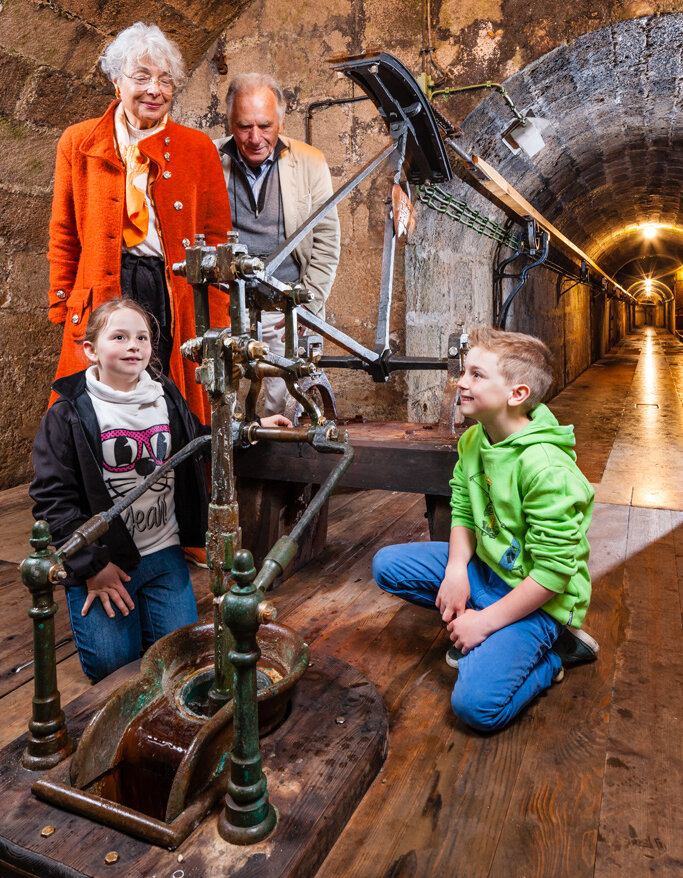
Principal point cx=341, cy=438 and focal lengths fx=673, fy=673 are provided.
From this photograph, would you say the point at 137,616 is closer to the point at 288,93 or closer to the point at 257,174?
the point at 257,174

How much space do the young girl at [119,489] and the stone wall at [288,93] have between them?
7.12ft

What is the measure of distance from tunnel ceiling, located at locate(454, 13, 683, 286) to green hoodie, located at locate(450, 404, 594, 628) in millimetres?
2731

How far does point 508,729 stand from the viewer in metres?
1.53

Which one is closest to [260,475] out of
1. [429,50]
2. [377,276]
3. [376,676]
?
[376,676]

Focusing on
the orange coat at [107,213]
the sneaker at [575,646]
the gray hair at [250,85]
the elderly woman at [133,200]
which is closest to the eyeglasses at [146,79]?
the elderly woman at [133,200]

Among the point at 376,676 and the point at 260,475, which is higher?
the point at 260,475

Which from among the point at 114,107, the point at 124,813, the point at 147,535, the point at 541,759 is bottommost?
the point at 541,759

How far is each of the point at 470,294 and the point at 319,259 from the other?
2113 millimetres

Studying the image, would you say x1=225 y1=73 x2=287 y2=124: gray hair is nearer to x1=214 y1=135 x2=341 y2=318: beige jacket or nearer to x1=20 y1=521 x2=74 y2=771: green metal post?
x1=214 y1=135 x2=341 y2=318: beige jacket

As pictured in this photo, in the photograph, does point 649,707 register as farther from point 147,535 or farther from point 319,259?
point 319,259

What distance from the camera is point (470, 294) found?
4.84 meters

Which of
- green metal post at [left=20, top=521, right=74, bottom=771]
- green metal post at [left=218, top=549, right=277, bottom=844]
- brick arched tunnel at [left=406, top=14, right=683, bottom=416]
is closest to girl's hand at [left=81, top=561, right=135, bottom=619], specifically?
green metal post at [left=20, top=521, right=74, bottom=771]

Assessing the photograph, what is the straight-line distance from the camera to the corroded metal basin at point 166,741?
113cm

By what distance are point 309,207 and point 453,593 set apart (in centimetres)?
187
